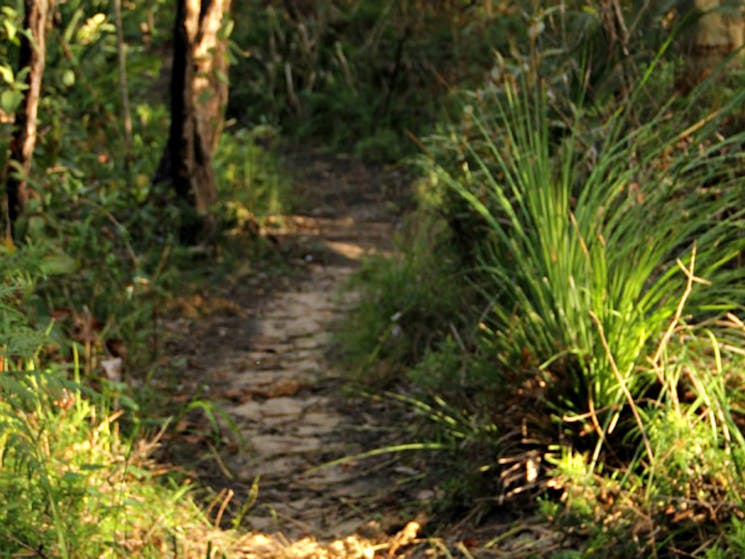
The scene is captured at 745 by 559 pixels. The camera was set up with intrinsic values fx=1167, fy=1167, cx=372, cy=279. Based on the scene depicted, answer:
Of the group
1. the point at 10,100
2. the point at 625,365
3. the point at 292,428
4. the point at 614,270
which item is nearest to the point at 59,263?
the point at 10,100

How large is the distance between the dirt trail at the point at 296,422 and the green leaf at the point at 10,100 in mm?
1481

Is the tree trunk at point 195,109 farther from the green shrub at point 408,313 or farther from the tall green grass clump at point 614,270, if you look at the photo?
the tall green grass clump at point 614,270

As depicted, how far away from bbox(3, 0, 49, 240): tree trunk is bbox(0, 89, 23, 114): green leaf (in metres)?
0.08

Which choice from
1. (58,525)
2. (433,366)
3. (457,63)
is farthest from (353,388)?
(457,63)

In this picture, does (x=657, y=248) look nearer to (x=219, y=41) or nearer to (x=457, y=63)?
(x=219, y=41)

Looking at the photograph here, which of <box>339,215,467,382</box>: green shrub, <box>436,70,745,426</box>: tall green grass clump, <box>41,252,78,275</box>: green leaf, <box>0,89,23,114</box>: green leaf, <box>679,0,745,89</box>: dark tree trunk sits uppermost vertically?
<box>679,0,745,89</box>: dark tree trunk

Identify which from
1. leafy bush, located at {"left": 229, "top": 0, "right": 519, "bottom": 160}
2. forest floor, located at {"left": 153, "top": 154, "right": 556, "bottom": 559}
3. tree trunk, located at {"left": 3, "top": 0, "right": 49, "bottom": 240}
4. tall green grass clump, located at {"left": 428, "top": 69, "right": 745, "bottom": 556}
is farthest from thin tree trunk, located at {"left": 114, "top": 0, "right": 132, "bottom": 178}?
leafy bush, located at {"left": 229, "top": 0, "right": 519, "bottom": 160}

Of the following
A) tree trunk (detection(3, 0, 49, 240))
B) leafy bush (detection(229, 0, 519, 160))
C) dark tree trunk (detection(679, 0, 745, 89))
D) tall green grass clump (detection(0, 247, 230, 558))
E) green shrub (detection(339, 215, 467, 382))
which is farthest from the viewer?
leafy bush (detection(229, 0, 519, 160))

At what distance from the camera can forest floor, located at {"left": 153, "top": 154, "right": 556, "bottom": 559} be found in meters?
3.89

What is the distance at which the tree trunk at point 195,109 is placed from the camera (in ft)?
23.1

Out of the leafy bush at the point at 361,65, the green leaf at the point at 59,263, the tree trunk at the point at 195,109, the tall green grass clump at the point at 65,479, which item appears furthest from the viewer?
the leafy bush at the point at 361,65

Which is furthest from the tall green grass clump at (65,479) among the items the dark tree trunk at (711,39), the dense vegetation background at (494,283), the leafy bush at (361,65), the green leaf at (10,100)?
the leafy bush at (361,65)

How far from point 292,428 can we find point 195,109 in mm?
2936

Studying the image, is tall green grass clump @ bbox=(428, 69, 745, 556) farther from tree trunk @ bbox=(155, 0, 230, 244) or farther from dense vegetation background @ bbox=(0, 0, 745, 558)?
tree trunk @ bbox=(155, 0, 230, 244)
